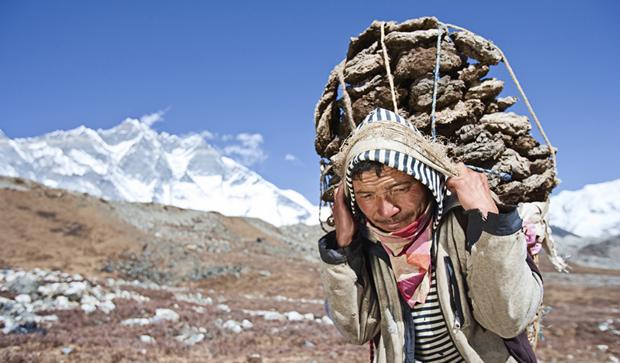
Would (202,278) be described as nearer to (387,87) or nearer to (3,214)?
(3,214)

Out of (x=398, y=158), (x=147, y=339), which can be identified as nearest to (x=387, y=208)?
(x=398, y=158)

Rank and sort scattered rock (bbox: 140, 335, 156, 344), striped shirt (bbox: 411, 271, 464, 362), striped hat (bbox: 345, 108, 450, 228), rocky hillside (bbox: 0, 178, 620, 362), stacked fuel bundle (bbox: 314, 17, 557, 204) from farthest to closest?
scattered rock (bbox: 140, 335, 156, 344) → rocky hillside (bbox: 0, 178, 620, 362) → stacked fuel bundle (bbox: 314, 17, 557, 204) → striped shirt (bbox: 411, 271, 464, 362) → striped hat (bbox: 345, 108, 450, 228)

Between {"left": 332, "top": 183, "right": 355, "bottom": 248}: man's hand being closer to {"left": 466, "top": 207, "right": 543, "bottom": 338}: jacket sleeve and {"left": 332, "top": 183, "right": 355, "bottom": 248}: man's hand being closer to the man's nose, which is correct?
the man's nose

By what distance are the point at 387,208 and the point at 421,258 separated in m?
0.25

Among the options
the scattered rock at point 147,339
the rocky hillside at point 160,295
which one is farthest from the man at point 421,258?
the scattered rock at point 147,339

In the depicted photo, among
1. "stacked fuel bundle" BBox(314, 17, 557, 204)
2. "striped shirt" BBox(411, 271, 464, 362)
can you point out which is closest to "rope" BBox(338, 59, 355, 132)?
"stacked fuel bundle" BBox(314, 17, 557, 204)

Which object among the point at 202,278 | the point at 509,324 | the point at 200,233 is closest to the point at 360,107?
the point at 509,324

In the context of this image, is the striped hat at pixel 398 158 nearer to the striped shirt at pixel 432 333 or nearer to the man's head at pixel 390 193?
the man's head at pixel 390 193

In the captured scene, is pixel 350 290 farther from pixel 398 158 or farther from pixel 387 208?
pixel 398 158

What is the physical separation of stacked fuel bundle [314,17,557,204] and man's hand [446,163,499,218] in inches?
22.5

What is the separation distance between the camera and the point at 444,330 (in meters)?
1.98

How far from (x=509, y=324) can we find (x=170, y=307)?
15797 millimetres

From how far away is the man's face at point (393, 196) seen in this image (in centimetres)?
194

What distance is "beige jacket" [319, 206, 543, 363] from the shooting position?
1.71 m
